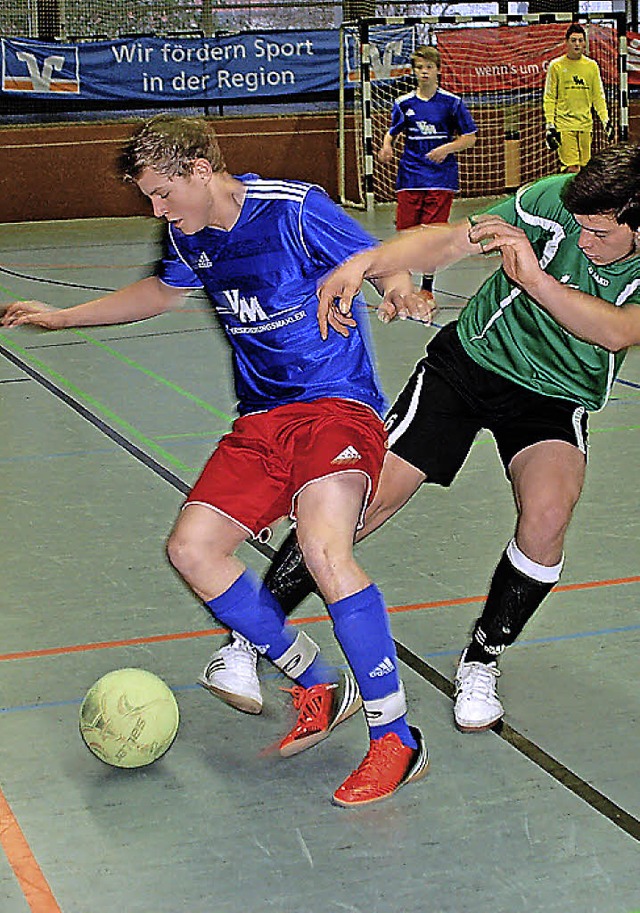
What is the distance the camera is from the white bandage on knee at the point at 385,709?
300cm

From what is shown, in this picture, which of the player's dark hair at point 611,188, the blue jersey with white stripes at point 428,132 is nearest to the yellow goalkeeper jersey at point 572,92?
the blue jersey with white stripes at point 428,132

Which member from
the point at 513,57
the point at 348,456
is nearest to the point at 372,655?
the point at 348,456

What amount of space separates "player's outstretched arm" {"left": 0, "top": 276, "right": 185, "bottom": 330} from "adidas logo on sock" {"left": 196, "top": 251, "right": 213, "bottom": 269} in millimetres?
258

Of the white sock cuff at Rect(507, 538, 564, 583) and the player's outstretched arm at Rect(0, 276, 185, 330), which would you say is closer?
the white sock cuff at Rect(507, 538, 564, 583)

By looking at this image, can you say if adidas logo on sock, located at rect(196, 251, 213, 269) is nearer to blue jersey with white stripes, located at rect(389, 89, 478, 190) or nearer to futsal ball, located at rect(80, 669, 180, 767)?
futsal ball, located at rect(80, 669, 180, 767)

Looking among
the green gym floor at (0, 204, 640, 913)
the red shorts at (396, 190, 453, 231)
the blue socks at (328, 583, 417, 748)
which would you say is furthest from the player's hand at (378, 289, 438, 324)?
the red shorts at (396, 190, 453, 231)

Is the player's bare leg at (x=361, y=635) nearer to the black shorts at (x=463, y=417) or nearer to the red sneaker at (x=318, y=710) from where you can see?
the red sneaker at (x=318, y=710)

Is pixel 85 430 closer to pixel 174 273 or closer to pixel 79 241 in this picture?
pixel 174 273

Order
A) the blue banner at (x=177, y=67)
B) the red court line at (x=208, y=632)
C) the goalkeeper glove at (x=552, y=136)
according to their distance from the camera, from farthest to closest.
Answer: the blue banner at (x=177, y=67), the goalkeeper glove at (x=552, y=136), the red court line at (x=208, y=632)

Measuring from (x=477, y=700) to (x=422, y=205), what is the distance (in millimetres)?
7917

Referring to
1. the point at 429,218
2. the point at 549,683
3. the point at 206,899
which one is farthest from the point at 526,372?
the point at 429,218

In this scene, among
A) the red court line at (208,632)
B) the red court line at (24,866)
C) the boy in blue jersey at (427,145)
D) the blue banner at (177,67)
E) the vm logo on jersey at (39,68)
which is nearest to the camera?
the red court line at (24,866)

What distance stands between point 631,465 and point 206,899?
141 inches

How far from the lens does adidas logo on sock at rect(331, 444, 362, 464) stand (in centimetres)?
307
